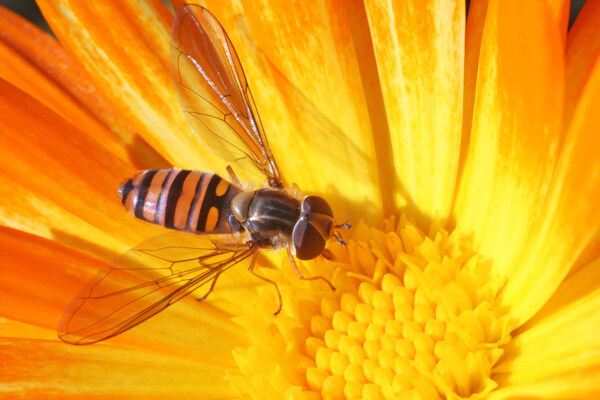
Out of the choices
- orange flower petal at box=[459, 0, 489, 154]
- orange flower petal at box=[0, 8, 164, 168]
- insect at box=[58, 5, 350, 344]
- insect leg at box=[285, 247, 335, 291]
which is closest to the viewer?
insect at box=[58, 5, 350, 344]

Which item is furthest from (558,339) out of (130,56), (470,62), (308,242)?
(130,56)

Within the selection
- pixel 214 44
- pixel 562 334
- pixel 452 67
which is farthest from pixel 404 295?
pixel 214 44

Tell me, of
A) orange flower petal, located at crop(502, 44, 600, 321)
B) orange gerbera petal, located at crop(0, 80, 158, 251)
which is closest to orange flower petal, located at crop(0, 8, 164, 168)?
orange gerbera petal, located at crop(0, 80, 158, 251)

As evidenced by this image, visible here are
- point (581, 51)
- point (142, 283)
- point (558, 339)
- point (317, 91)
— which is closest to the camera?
point (558, 339)

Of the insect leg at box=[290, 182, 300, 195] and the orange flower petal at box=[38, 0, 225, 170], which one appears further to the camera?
the insect leg at box=[290, 182, 300, 195]

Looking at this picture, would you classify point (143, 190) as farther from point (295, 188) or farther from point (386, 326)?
point (386, 326)

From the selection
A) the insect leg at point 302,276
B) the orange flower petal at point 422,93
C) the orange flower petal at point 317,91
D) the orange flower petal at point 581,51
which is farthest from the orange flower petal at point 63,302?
the orange flower petal at point 581,51

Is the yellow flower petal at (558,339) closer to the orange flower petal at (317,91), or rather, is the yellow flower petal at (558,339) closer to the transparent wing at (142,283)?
the orange flower petal at (317,91)

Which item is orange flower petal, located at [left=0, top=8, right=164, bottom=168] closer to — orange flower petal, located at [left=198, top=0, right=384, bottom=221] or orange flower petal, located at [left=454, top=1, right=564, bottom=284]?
orange flower petal, located at [left=198, top=0, right=384, bottom=221]

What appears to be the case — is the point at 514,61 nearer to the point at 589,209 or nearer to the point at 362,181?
the point at 589,209
